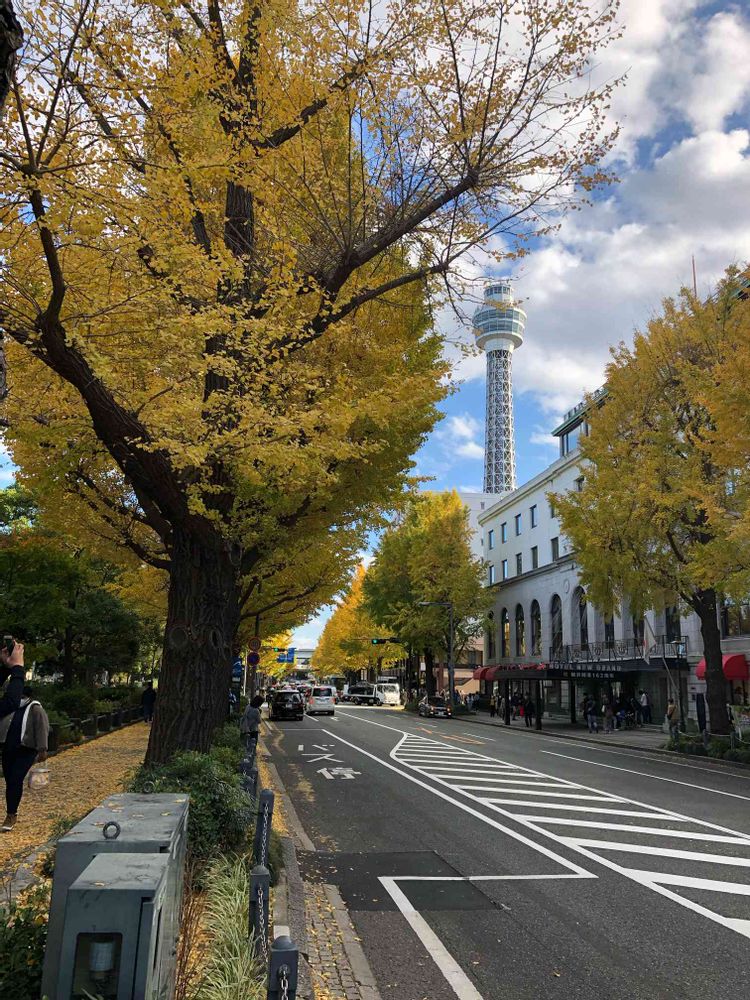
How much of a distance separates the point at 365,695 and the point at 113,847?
6560 cm

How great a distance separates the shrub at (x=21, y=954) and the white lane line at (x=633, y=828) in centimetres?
856

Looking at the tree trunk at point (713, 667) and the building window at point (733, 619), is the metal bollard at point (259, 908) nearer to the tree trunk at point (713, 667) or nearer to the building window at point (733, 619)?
the tree trunk at point (713, 667)

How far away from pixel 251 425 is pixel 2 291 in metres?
2.85

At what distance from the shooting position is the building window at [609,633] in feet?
136

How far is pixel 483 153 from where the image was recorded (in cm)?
844

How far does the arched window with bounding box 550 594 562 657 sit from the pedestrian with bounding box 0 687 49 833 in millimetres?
42699

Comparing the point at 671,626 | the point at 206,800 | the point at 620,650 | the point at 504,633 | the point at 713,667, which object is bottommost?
the point at 206,800

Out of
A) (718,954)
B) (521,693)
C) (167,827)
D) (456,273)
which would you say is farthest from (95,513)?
(521,693)

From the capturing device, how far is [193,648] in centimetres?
865

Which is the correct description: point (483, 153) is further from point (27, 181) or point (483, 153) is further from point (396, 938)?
point (396, 938)

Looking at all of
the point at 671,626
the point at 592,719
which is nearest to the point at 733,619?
the point at 671,626

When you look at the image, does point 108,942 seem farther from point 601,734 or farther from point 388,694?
point 388,694

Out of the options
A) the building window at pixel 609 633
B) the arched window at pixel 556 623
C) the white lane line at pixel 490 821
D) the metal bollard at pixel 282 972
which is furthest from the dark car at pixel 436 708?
the metal bollard at pixel 282 972

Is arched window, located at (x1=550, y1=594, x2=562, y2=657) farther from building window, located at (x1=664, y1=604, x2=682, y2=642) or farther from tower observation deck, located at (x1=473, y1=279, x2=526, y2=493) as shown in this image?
tower observation deck, located at (x1=473, y1=279, x2=526, y2=493)
